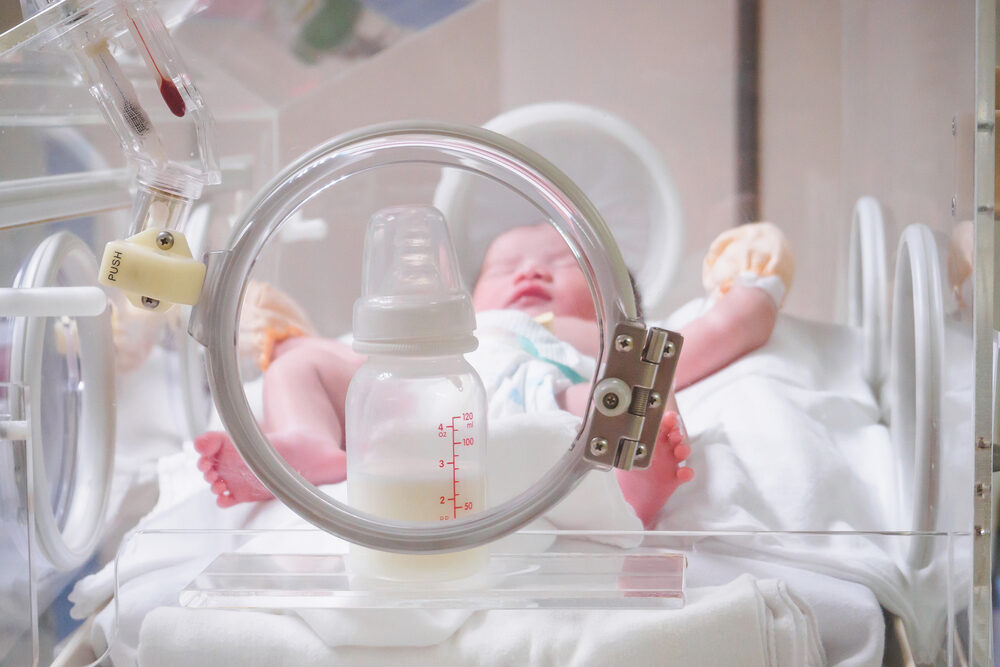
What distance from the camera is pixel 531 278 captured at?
0.83 m

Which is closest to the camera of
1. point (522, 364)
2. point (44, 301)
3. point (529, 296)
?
point (44, 301)

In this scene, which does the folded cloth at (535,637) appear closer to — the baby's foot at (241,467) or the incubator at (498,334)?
the incubator at (498,334)

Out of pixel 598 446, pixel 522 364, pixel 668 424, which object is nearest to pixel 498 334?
pixel 522 364

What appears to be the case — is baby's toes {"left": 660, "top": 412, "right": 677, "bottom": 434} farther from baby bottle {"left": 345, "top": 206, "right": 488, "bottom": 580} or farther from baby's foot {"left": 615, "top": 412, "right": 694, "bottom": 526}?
baby bottle {"left": 345, "top": 206, "right": 488, "bottom": 580}

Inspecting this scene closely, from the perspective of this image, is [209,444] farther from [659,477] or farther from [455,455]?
[659,477]

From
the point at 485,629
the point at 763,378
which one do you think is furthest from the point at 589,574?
the point at 763,378

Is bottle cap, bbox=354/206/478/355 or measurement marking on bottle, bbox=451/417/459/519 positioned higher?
bottle cap, bbox=354/206/478/355

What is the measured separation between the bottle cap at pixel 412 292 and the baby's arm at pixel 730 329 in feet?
0.84

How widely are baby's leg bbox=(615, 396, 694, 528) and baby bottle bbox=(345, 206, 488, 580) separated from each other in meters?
0.13

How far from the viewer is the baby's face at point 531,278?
0.81 m

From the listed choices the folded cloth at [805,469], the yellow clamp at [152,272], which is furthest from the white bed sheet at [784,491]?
the yellow clamp at [152,272]

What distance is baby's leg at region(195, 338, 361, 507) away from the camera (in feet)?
2.20

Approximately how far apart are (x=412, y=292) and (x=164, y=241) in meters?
0.14

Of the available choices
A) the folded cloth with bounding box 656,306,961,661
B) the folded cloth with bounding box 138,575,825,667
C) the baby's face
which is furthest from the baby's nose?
the folded cloth with bounding box 138,575,825,667
